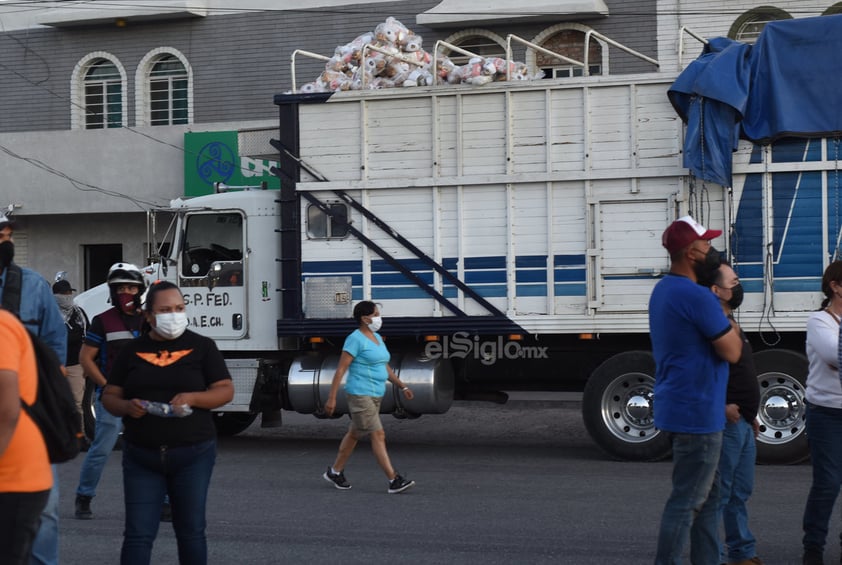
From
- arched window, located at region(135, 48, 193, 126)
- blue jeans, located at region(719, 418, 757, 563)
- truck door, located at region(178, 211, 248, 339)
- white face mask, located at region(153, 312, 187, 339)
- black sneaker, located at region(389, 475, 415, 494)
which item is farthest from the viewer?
arched window, located at region(135, 48, 193, 126)

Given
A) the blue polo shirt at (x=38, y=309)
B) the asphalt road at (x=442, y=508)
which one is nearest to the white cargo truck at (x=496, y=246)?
the asphalt road at (x=442, y=508)

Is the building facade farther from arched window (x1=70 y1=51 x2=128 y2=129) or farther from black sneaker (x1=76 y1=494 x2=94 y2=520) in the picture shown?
black sneaker (x1=76 y1=494 x2=94 y2=520)

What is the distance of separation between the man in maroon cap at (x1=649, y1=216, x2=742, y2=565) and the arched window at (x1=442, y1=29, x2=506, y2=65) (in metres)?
16.4

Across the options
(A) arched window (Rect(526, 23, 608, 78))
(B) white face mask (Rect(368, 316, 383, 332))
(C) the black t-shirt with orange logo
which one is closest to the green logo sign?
(A) arched window (Rect(526, 23, 608, 78))

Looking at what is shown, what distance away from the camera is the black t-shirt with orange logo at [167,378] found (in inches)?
230

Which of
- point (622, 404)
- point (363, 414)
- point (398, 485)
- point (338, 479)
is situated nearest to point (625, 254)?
point (622, 404)

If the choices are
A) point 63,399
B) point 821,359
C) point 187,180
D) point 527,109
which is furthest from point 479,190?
point 187,180

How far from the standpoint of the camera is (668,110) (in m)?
12.1

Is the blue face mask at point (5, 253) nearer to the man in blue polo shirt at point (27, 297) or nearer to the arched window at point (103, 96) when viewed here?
the man in blue polo shirt at point (27, 297)

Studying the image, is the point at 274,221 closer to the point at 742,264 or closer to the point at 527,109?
the point at 527,109

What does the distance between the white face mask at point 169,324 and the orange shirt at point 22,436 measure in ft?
4.35

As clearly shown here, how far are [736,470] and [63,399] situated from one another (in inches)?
149

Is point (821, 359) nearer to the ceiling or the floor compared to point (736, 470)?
nearer to the ceiling

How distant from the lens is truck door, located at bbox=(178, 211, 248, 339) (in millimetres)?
13664
